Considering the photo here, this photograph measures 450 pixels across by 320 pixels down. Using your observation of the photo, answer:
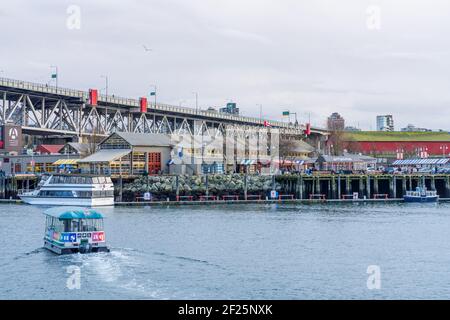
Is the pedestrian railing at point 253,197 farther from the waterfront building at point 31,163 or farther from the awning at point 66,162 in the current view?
the waterfront building at point 31,163

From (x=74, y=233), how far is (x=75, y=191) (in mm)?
50409

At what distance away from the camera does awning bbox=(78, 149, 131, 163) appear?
126 m

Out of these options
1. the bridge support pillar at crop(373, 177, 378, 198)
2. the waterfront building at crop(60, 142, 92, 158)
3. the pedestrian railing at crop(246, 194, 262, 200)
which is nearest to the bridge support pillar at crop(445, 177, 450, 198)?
the bridge support pillar at crop(373, 177, 378, 198)

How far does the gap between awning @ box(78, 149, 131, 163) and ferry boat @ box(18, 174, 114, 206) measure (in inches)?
682

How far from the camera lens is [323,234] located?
7081cm

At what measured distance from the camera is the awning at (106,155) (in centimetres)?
12594

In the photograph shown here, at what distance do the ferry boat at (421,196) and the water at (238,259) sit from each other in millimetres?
31115

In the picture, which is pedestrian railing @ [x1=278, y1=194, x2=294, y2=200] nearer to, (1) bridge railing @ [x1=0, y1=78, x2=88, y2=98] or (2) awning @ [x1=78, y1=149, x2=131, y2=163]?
(2) awning @ [x1=78, y1=149, x2=131, y2=163]

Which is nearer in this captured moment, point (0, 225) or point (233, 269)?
point (233, 269)

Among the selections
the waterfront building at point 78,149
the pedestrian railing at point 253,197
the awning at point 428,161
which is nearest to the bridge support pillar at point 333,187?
the pedestrian railing at point 253,197

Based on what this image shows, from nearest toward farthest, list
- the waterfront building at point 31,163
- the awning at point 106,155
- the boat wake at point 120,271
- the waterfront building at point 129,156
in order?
the boat wake at point 120,271, the awning at point 106,155, the waterfront building at point 129,156, the waterfront building at point 31,163
